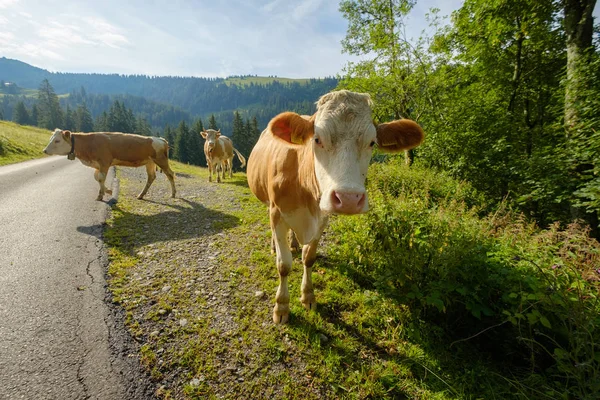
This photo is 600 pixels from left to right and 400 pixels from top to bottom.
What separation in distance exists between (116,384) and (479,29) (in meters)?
13.8

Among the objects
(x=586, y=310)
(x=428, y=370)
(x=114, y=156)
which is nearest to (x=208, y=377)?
(x=428, y=370)

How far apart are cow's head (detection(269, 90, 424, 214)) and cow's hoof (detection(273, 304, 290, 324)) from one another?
1.86m

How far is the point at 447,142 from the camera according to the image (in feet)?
29.7

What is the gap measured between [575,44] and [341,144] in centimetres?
753

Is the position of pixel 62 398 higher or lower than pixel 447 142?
lower

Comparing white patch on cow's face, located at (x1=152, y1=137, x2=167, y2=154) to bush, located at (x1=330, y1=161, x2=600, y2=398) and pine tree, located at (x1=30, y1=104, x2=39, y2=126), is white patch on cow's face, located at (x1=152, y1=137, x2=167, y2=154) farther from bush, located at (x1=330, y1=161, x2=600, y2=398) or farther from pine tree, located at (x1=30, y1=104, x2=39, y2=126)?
pine tree, located at (x1=30, y1=104, x2=39, y2=126)

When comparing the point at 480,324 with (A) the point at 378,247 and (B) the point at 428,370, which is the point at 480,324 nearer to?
(B) the point at 428,370

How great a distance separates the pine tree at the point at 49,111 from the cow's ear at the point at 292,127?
106005 mm

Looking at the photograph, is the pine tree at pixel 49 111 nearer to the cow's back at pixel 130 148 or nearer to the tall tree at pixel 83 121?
the tall tree at pixel 83 121

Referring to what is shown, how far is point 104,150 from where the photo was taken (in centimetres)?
840

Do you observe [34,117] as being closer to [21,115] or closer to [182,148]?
[21,115]

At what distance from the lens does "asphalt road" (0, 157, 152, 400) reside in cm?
230

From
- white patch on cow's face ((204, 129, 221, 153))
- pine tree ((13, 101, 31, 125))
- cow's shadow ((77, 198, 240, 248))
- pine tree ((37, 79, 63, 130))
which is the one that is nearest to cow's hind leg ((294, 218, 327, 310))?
cow's shadow ((77, 198, 240, 248))

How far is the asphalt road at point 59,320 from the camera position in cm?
230
